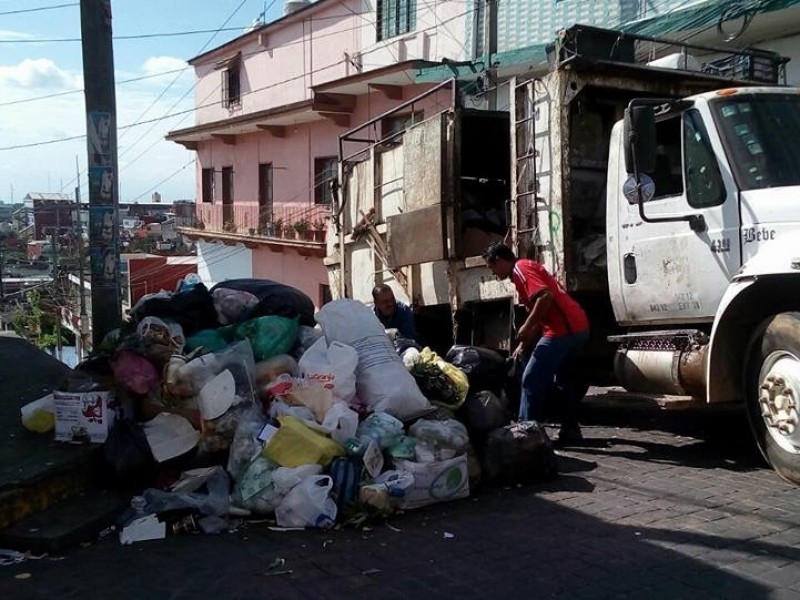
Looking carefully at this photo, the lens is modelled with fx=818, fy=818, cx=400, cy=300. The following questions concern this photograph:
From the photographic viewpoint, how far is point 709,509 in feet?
13.6

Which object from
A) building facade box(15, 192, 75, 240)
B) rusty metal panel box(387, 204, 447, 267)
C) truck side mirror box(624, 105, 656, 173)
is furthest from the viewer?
building facade box(15, 192, 75, 240)

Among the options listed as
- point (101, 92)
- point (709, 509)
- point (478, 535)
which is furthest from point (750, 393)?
point (101, 92)

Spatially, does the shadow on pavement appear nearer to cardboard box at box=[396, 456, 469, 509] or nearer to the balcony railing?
cardboard box at box=[396, 456, 469, 509]

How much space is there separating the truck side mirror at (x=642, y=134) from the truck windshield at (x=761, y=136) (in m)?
0.41

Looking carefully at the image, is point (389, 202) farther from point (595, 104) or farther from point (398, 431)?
point (398, 431)

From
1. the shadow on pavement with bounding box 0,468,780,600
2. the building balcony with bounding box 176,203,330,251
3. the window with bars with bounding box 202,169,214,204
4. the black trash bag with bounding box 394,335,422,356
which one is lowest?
the shadow on pavement with bounding box 0,468,780,600

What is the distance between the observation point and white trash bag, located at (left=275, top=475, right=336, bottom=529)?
398 cm

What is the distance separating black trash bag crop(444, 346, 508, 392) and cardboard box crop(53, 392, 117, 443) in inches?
88.3

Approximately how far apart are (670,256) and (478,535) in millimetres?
2251

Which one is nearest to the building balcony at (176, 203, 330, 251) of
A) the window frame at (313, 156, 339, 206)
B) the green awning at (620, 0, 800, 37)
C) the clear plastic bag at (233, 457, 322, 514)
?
the window frame at (313, 156, 339, 206)

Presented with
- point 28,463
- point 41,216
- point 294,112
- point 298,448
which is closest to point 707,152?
point 298,448

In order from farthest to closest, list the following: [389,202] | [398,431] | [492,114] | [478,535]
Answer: [389,202]
[492,114]
[398,431]
[478,535]

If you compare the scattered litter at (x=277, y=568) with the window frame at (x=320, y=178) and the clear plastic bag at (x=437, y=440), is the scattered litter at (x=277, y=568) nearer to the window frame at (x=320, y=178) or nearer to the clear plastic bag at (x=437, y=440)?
the clear plastic bag at (x=437, y=440)

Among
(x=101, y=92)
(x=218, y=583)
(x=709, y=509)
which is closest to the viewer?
(x=218, y=583)
